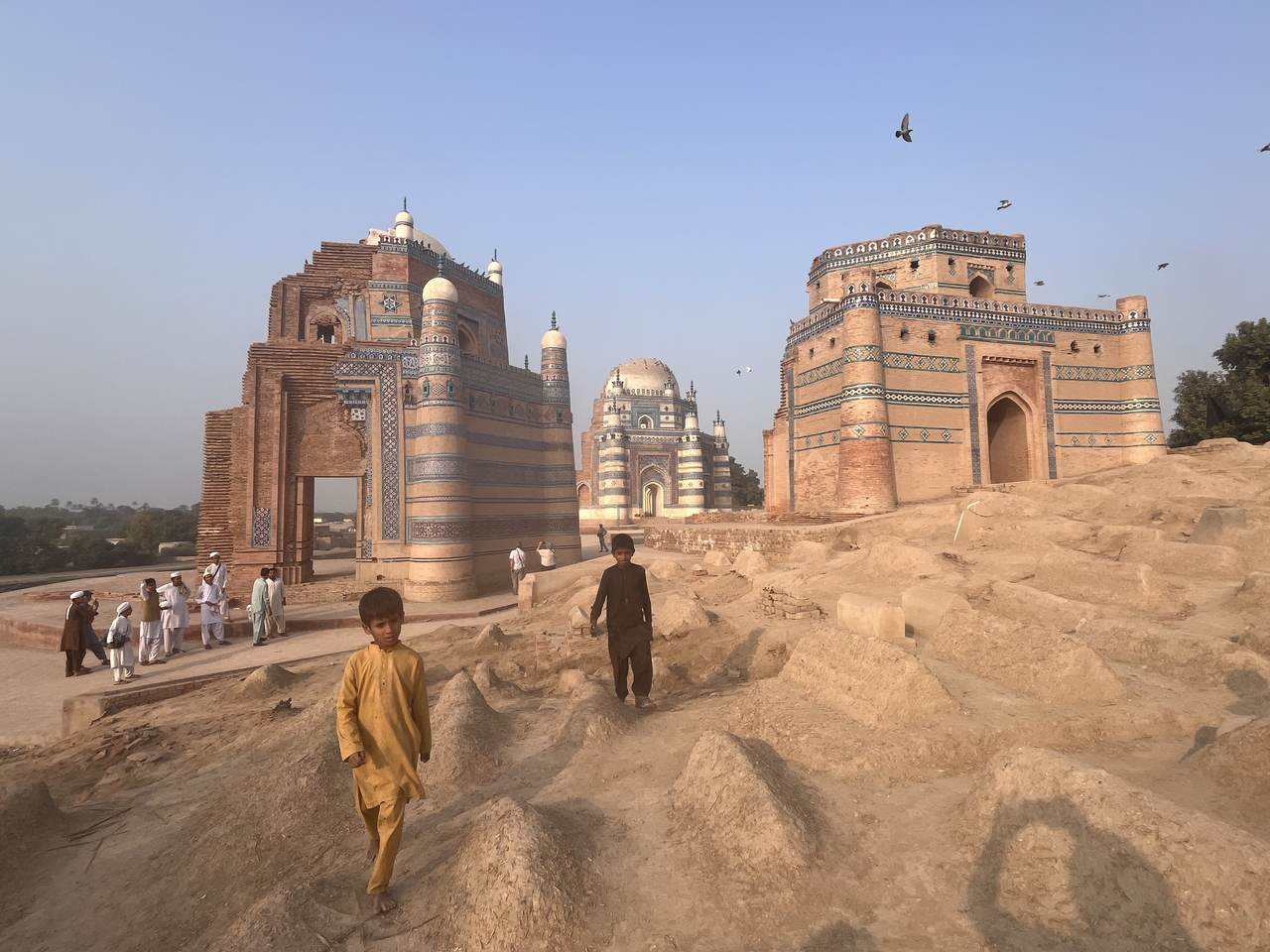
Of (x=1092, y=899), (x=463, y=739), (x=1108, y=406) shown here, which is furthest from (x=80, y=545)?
(x=1108, y=406)

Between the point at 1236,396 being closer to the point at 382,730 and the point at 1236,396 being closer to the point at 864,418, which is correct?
the point at 864,418

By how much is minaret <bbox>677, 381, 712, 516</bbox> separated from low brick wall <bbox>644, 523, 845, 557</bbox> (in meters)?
12.9

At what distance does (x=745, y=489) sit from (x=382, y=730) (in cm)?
4642

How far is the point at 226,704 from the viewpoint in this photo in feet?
21.6

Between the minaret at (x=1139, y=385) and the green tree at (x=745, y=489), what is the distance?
2860 cm

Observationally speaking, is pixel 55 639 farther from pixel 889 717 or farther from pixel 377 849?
pixel 889 717

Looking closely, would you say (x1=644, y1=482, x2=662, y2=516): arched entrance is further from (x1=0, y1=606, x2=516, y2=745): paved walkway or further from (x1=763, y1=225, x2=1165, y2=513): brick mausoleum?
(x1=0, y1=606, x2=516, y2=745): paved walkway

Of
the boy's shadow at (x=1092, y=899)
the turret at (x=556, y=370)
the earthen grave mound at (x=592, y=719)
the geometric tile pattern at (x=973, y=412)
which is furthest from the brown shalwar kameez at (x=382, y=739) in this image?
the geometric tile pattern at (x=973, y=412)

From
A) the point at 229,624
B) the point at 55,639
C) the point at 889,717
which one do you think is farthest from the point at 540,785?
the point at 55,639

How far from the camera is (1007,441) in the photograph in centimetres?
1817

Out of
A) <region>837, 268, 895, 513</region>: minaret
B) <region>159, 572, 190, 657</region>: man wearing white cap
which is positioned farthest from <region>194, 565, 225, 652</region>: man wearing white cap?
<region>837, 268, 895, 513</region>: minaret

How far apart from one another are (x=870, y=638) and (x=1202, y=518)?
697cm

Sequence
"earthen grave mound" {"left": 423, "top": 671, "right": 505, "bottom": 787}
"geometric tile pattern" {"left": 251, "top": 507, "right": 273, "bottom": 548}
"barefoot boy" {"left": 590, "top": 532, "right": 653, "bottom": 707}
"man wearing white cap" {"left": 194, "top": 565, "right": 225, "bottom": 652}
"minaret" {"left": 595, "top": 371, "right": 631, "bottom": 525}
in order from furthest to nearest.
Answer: "minaret" {"left": 595, "top": 371, "right": 631, "bottom": 525} < "geometric tile pattern" {"left": 251, "top": 507, "right": 273, "bottom": 548} < "man wearing white cap" {"left": 194, "top": 565, "right": 225, "bottom": 652} < "barefoot boy" {"left": 590, "top": 532, "right": 653, "bottom": 707} < "earthen grave mound" {"left": 423, "top": 671, "right": 505, "bottom": 787}

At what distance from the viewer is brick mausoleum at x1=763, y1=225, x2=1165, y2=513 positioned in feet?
52.2
